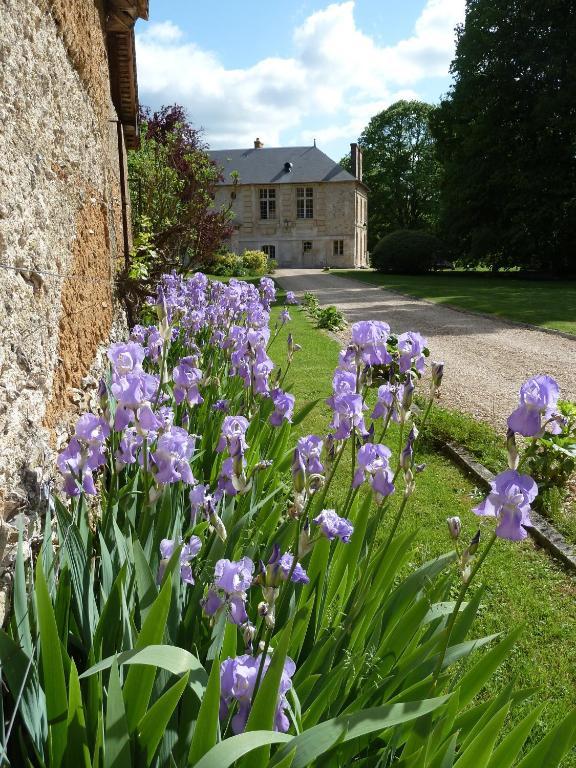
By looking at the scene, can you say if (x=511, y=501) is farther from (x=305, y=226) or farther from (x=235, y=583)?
(x=305, y=226)

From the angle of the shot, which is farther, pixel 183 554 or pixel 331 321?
pixel 331 321

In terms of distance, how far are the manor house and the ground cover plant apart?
139 ft

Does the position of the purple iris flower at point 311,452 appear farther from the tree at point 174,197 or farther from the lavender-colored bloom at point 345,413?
the tree at point 174,197

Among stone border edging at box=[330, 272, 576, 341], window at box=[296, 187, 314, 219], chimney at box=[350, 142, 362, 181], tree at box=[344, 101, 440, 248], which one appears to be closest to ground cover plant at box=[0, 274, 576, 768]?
stone border edging at box=[330, 272, 576, 341]

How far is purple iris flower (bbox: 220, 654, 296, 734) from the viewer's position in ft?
4.18

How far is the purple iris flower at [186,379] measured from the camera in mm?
2672

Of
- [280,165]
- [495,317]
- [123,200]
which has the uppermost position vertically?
[280,165]

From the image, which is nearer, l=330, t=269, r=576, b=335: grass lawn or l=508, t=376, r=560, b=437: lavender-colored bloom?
l=508, t=376, r=560, b=437: lavender-colored bloom

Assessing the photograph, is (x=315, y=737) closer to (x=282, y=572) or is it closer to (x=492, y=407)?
(x=282, y=572)

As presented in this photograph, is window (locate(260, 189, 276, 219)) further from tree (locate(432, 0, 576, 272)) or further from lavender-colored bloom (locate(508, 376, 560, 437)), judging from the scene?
lavender-colored bloom (locate(508, 376, 560, 437))

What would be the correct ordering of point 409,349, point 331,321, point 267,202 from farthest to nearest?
point 267,202 → point 331,321 → point 409,349

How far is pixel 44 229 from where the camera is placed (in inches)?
96.0

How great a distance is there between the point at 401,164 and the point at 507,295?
32.2 metres

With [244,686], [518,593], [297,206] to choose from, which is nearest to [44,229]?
[244,686]
